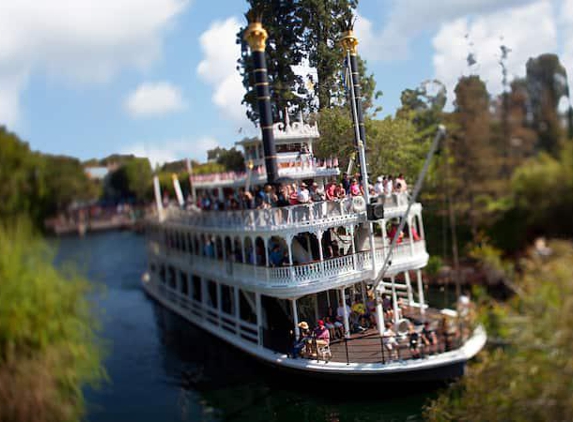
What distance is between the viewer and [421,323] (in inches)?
470

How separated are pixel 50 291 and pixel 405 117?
41.9 feet

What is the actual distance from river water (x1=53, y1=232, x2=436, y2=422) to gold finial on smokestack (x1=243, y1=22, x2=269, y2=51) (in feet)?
19.6

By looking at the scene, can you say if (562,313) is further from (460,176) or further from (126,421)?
(126,421)

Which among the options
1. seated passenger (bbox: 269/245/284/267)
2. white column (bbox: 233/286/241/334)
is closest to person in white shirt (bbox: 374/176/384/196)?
seated passenger (bbox: 269/245/284/267)

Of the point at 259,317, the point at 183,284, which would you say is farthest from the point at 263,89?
the point at 183,284

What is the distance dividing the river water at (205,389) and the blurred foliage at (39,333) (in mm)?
394

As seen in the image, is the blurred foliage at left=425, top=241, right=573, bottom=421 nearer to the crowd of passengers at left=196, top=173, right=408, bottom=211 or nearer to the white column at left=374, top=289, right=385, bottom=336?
the white column at left=374, top=289, right=385, bottom=336

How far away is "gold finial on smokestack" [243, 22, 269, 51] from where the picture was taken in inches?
452

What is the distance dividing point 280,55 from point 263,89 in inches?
40.0

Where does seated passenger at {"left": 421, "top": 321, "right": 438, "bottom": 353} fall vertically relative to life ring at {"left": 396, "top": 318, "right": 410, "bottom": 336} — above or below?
below

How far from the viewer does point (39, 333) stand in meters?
5.30

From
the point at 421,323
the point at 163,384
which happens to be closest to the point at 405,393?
the point at 421,323

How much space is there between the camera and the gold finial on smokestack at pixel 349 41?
1160cm

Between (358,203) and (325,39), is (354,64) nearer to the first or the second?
(325,39)
